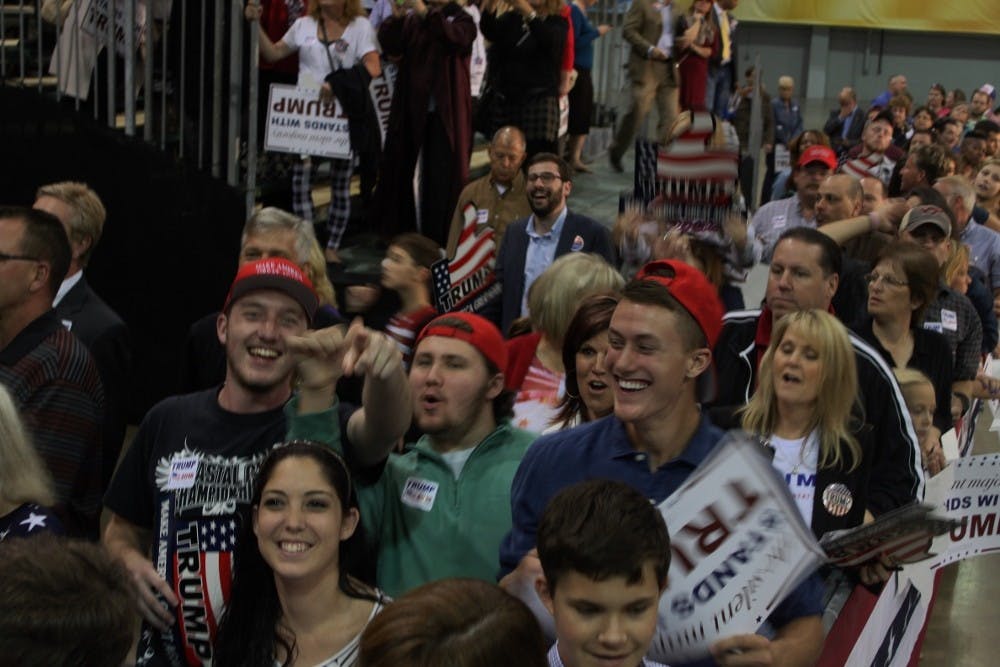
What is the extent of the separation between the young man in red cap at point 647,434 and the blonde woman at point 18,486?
115 cm

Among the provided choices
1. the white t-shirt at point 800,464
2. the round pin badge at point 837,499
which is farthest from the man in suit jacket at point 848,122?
the round pin badge at point 837,499

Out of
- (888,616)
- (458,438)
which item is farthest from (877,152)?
(458,438)

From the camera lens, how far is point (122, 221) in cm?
875

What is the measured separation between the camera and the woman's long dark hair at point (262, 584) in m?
3.46

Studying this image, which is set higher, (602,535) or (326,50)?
(326,50)

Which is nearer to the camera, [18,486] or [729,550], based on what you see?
[729,550]

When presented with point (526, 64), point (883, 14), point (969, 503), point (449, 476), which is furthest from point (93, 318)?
point (883, 14)

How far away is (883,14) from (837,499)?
31358 mm

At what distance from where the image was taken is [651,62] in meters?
13.8

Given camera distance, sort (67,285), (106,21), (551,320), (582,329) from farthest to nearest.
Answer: (106,21)
(67,285)
(551,320)
(582,329)

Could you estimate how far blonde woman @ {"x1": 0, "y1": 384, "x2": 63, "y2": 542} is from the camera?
364 centimetres

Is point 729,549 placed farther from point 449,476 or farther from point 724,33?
point 724,33

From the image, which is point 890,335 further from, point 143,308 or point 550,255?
A: point 143,308

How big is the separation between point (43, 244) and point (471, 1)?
25.4ft
